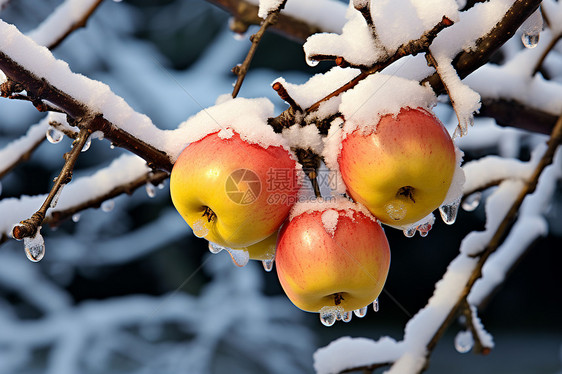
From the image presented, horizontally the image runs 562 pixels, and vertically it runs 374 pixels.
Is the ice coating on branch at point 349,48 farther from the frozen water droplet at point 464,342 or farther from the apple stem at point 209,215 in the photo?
the frozen water droplet at point 464,342

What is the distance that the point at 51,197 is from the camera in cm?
54

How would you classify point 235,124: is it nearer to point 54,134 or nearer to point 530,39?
point 54,134

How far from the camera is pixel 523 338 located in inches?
173

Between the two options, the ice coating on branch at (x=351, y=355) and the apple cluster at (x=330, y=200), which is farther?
the ice coating on branch at (x=351, y=355)

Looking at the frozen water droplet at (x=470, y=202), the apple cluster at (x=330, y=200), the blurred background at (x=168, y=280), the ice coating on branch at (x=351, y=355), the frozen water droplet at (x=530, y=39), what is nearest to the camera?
the apple cluster at (x=330, y=200)

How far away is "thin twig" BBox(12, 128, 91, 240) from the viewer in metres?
0.52

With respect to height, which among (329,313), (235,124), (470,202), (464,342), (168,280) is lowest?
(168,280)

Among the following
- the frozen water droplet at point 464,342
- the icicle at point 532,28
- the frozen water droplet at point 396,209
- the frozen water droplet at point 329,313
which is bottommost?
the frozen water droplet at point 464,342

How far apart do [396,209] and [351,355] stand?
20.7 inches

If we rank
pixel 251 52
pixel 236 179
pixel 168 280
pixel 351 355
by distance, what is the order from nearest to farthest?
pixel 236 179
pixel 251 52
pixel 351 355
pixel 168 280

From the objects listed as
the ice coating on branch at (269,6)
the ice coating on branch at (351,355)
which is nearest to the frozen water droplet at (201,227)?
the ice coating on branch at (269,6)

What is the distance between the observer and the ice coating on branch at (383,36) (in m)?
0.62

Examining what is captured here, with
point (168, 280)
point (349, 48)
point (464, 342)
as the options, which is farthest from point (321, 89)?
point (168, 280)

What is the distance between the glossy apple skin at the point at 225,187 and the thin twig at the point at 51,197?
15 cm
